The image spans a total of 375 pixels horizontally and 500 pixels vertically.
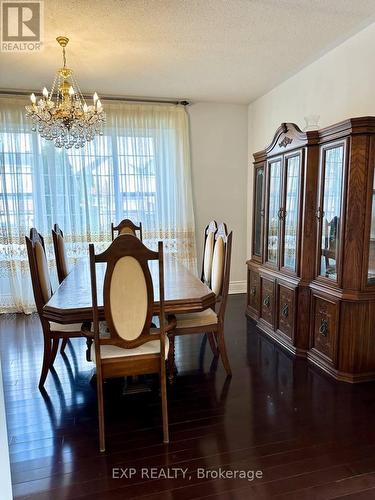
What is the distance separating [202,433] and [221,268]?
1188 mm

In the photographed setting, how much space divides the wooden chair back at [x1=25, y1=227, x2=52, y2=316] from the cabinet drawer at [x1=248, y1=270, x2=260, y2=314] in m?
2.14

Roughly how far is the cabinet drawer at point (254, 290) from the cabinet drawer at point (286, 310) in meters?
0.48

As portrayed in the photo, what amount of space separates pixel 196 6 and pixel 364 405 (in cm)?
294

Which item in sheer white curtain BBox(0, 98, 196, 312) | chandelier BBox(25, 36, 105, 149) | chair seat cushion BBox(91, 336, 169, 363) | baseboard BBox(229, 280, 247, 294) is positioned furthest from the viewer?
baseboard BBox(229, 280, 247, 294)

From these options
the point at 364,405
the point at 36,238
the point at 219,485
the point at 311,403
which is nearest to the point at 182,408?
the point at 219,485

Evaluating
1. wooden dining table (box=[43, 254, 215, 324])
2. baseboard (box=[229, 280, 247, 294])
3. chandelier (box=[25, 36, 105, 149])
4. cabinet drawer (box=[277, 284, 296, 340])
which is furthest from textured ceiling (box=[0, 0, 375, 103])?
baseboard (box=[229, 280, 247, 294])

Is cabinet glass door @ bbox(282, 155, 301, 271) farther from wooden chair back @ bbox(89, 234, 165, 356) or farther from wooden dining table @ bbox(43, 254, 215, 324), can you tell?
wooden chair back @ bbox(89, 234, 165, 356)

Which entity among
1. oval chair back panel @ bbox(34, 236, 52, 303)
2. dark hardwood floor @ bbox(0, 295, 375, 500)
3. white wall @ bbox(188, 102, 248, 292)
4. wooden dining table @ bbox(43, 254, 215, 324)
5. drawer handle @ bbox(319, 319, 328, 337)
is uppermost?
white wall @ bbox(188, 102, 248, 292)

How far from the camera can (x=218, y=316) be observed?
2717 millimetres

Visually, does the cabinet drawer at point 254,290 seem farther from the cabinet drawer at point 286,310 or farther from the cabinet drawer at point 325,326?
the cabinet drawer at point 325,326

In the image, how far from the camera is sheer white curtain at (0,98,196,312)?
4.29 m

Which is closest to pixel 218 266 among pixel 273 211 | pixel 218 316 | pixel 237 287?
pixel 218 316

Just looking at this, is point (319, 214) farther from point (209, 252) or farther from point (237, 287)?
point (237, 287)

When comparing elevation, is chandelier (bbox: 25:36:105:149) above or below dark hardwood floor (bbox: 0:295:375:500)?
above
